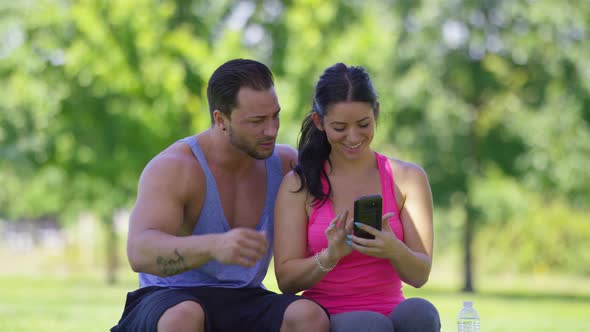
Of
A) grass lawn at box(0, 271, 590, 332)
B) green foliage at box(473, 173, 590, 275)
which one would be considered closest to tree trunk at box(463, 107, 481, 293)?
grass lawn at box(0, 271, 590, 332)

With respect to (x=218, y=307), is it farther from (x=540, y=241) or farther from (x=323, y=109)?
(x=540, y=241)

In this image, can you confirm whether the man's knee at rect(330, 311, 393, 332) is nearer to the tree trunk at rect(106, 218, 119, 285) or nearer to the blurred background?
the blurred background

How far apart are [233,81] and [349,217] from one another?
2.76ft

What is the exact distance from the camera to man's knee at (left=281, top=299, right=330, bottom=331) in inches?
138

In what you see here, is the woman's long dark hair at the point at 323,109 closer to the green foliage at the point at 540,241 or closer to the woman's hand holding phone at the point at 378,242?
the woman's hand holding phone at the point at 378,242

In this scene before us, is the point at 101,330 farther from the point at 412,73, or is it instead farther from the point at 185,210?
the point at 412,73

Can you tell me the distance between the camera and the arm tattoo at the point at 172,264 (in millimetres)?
3426

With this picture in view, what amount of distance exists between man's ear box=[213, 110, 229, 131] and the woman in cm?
39

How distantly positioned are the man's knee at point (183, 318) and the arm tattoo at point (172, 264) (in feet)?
0.48

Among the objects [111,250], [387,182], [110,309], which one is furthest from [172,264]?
[111,250]

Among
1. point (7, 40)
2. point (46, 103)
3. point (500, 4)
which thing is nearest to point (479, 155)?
point (500, 4)

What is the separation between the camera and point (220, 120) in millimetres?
4094

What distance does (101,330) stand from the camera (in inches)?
380

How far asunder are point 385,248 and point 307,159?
2.30 ft
